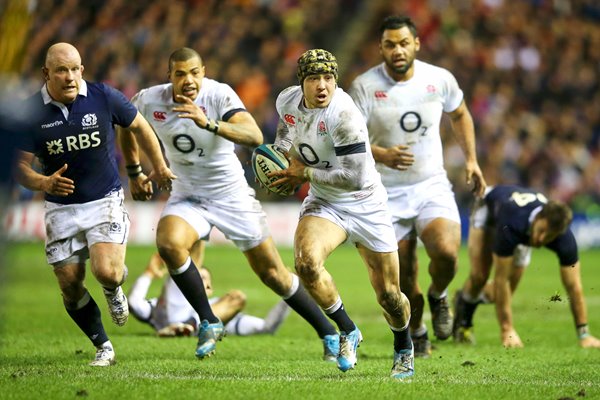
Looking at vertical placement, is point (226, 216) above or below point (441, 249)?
above

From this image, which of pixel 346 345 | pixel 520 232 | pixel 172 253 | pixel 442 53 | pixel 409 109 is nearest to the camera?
pixel 346 345

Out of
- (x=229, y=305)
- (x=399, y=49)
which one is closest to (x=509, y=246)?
(x=399, y=49)

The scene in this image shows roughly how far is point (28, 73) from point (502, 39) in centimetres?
1126

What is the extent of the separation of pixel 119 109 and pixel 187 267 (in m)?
1.48

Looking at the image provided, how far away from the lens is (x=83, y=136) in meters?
8.75

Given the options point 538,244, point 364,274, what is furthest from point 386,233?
point 364,274

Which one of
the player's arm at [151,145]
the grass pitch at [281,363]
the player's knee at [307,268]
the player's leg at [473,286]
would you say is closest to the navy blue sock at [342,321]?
the grass pitch at [281,363]

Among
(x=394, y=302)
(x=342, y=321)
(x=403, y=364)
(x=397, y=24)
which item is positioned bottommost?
(x=403, y=364)

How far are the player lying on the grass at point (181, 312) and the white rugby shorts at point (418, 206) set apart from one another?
1999 millimetres

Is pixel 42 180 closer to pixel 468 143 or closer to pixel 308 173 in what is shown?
pixel 308 173

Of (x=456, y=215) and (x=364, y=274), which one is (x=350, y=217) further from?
(x=364, y=274)

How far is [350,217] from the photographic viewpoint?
8508 millimetres

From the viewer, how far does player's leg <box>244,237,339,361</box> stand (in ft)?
32.0

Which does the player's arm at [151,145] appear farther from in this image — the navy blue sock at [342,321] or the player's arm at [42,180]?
the navy blue sock at [342,321]
